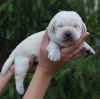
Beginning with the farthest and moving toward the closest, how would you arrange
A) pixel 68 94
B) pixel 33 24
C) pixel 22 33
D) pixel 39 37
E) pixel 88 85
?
pixel 22 33 < pixel 33 24 < pixel 68 94 < pixel 88 85 < pixel 39 37

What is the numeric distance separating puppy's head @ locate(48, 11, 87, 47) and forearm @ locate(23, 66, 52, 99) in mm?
371

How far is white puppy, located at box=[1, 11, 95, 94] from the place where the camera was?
191cm

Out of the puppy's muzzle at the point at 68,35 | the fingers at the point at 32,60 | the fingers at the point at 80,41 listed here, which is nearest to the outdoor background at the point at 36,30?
the fingers at the point at 32,60

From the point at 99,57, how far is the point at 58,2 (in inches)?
62.8

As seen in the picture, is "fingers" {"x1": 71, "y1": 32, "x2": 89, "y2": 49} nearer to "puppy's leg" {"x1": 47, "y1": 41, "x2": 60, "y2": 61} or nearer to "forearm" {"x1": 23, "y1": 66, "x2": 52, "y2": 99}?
"puppy's leg" {"x1": 47, "y1": 41, "x2": 60, "y2": 61}

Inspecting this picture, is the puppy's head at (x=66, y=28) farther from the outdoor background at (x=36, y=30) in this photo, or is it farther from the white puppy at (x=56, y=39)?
the outdoor background at (x=36, y=30)

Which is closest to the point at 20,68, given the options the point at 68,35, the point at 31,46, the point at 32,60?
the point at 32,60

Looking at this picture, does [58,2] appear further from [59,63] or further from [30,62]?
[59,63]

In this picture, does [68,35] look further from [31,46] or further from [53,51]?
[31,46]

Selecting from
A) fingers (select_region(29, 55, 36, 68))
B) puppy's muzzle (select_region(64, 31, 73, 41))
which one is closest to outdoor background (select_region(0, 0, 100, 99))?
fingers (select_region(29, 55, 36, 68))

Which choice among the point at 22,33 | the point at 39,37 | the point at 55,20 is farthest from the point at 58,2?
the point at 55,20

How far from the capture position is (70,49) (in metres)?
2.00

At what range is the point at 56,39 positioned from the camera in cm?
205

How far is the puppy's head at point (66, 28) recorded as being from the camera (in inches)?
74.1
